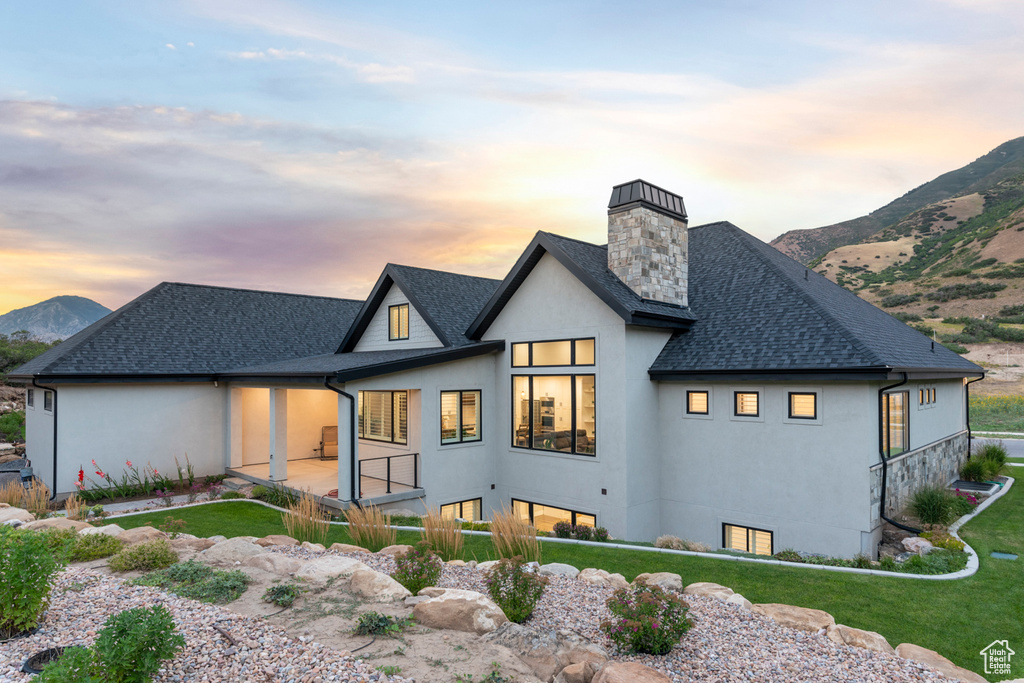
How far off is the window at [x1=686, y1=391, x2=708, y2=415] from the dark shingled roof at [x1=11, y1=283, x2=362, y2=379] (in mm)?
14066

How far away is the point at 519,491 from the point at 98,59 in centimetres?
1537

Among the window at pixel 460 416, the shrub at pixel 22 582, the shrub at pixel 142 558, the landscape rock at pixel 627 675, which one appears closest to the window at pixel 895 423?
the landscape rock at pixel 627 675

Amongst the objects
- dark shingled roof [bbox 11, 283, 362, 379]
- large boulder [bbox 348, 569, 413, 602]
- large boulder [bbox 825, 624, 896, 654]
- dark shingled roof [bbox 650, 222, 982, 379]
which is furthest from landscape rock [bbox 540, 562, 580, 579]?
dark shingled roof [bbox 11, 283, 362, 379]

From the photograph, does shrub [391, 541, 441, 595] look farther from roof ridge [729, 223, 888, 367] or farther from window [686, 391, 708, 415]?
roof ridge [729, 223, 888, 367]

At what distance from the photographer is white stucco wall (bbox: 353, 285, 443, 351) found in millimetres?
15500

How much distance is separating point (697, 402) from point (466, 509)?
21.8 feet

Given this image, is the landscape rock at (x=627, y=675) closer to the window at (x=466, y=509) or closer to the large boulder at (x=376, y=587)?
the large boulder at (x=376, y=587)

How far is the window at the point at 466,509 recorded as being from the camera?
524 inches

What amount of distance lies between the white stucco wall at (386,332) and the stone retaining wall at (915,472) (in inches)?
426

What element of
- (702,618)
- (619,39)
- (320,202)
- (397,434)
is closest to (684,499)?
(702,618)

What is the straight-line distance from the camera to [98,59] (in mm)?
12750

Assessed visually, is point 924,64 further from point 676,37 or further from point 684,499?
point 684,499

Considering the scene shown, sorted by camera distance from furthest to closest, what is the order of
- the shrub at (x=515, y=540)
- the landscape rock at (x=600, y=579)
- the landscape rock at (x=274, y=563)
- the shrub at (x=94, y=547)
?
the shrub at (x=515, y=540) < the landscape rock at (x=600, y=579) < the shrub at (x=94, y=547) < the landscape rock at (x=274, y=563)

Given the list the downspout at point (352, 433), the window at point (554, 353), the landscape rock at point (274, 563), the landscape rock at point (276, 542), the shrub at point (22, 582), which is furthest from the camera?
the window at point (554, 353)
